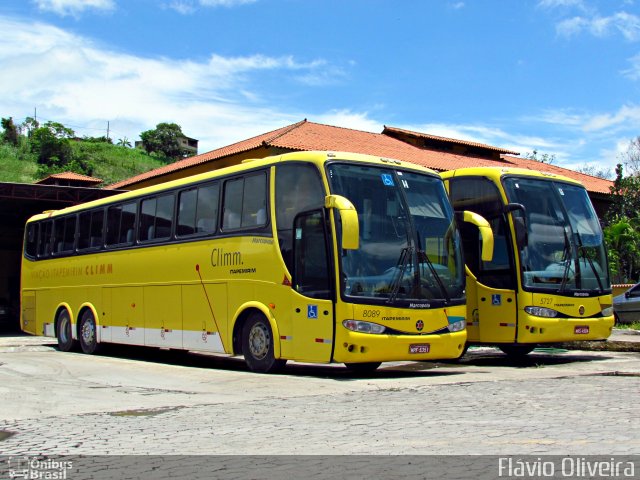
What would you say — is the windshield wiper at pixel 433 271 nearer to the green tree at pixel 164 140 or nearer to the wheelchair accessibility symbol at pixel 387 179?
the wheelchair accessibility symbol at pixel 387 179

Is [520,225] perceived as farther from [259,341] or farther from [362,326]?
[259,341]

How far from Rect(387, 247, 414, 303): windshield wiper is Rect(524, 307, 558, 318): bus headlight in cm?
315

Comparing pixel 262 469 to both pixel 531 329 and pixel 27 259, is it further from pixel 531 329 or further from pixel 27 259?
pixel 27 259

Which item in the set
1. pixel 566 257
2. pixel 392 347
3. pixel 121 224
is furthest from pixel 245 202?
pixel 566 257

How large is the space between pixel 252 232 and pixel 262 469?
751 cm

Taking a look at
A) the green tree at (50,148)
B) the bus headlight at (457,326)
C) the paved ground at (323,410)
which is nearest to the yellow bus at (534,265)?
the paved ground at (323,410)

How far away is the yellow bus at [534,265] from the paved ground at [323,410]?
2.43 ft

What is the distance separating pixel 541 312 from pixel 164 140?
335 feet

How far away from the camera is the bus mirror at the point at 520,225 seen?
45.5 ft

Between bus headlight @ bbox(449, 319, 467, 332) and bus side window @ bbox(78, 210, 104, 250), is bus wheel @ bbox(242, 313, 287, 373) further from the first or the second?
bus side window @ bbox(78, 210, 104, 250)

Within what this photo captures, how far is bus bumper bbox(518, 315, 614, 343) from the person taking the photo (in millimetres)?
13766

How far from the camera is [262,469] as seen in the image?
18.6 feet

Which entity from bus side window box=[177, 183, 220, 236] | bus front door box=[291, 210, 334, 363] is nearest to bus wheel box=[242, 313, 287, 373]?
bus front door box=[291, 210, 334, 363]

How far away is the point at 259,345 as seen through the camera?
12773 millimetres
